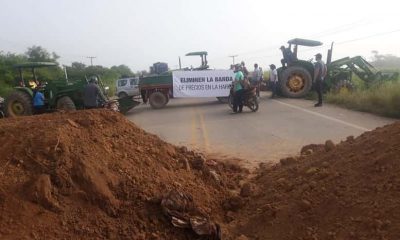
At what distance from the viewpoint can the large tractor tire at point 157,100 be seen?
900 inches

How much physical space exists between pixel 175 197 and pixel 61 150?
4.83 feet

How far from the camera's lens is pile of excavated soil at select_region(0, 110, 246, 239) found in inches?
193

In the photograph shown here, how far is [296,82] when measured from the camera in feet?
73.5

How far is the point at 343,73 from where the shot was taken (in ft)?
74.7

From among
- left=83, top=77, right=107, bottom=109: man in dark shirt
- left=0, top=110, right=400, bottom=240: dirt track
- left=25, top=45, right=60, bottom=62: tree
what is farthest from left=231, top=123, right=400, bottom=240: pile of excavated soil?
left=25, top=45, right=60, bottom=62: tree

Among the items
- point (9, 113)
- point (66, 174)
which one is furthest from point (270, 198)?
point (9, 113)

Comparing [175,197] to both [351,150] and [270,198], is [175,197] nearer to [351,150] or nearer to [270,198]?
[270,198]

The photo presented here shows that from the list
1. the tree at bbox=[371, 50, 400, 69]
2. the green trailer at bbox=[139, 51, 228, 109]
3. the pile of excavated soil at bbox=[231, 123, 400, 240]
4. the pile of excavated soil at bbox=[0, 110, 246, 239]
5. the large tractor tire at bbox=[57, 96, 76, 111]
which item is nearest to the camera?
the pile of excavated soil at bbox=[231, 123, 400, 240]

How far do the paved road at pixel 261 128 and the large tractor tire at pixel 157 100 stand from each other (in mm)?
3517

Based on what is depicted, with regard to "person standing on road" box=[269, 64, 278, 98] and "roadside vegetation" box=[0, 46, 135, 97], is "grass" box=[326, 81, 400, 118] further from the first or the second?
"roadside vegetation" box=[0, 46, 135, 97]

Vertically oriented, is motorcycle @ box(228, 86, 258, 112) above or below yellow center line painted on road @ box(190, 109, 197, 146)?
above

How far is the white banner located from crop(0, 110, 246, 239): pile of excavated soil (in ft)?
52.3

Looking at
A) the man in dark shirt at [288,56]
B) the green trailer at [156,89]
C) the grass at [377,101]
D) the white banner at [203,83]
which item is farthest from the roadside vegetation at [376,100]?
the green trailer at [156,89]

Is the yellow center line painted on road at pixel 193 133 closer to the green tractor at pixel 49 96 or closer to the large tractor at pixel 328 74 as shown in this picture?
the green tractor at pixel 49 96
